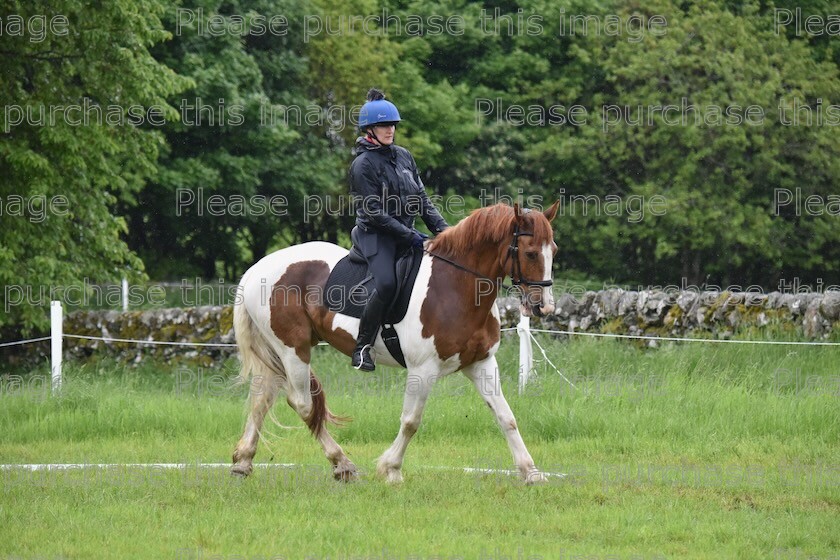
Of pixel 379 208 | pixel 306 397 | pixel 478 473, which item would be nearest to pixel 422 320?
pixel 379 208

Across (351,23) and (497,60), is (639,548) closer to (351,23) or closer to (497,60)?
(351,23)

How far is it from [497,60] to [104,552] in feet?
99.2

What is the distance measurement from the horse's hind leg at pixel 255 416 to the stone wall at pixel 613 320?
7.01m

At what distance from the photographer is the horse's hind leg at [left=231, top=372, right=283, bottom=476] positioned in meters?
9.60

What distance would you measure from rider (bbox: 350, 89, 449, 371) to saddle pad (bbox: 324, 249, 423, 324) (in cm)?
9

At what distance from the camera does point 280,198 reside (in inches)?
1196

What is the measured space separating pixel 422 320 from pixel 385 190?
117cm

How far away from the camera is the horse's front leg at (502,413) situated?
880cm

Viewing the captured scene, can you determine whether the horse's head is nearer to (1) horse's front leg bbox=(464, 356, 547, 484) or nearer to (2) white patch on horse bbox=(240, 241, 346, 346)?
(1) horse's front leg bbox=(464, 356, 547, 484)

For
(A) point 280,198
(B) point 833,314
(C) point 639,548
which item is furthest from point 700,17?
(C) point 639,548

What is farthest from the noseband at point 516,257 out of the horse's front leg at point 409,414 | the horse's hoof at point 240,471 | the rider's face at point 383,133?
the horse's hoof at point 240,471

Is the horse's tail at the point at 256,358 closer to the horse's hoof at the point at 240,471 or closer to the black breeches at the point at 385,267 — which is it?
the horse's hoof at the point at 240,471

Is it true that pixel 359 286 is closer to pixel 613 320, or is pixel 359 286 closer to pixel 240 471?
pixel 240 471

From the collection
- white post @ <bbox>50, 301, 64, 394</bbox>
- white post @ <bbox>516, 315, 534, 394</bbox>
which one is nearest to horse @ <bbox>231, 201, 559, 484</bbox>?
white post @ <bbox>516, 315, 534, 394</bbox>
